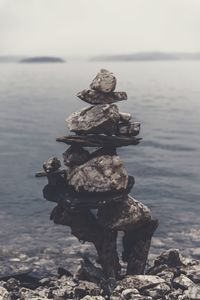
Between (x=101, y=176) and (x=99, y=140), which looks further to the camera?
(x=99, y=140)

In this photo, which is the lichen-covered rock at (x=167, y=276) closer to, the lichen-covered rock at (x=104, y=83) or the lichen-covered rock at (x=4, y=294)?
the lichen-covered rock at (x=4, y=294)

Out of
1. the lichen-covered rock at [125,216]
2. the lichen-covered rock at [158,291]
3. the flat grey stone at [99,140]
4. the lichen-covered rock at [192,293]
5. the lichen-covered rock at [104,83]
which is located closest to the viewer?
the lichen-covered rock at [192,293]

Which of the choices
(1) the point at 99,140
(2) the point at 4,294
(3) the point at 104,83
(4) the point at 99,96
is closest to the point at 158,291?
(2) the point at 4,294

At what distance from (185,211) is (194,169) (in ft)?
79.2

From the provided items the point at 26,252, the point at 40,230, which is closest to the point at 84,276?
the point at 26,252

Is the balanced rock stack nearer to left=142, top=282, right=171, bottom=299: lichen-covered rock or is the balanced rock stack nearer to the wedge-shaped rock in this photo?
the wedge-shaped rock

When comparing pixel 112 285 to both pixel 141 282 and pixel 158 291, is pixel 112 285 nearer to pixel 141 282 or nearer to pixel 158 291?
pixel 141 282

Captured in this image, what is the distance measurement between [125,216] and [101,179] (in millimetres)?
3515

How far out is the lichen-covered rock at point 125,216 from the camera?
128ft

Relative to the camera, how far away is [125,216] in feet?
A: 128

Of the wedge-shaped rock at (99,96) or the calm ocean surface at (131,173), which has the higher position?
the wedge-shaped rock at (99,96)

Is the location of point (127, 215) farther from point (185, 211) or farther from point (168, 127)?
point (168, 127)

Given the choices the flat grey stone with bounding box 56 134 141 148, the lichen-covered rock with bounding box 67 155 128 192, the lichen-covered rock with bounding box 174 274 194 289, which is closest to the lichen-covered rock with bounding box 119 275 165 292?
the lichen-covered rock with bounding box 174 274 194 289

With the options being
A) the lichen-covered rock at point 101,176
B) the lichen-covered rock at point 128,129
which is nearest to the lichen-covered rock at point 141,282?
the lichen-covered rock at point 101,176
